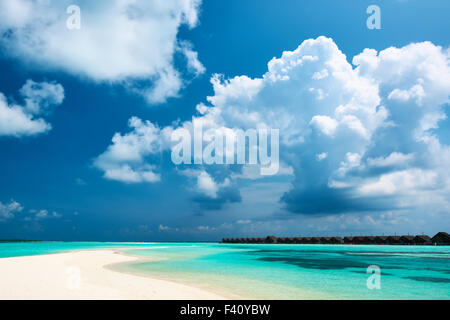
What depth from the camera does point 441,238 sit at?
89688mm

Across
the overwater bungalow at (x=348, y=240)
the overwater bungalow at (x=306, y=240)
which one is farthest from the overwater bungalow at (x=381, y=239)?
the overwater bungalow at (x=306, y=240)

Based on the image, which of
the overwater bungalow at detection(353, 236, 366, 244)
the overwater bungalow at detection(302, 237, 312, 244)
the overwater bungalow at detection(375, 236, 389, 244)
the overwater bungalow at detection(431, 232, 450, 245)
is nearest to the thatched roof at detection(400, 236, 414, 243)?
the overwater bungalow at detection(375, 236, 389, 244)

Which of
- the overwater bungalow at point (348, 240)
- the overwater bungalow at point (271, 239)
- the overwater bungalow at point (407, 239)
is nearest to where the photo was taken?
the overwater bungalow at point (407, 239)

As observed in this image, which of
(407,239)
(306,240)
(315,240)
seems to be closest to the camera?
(407,239)

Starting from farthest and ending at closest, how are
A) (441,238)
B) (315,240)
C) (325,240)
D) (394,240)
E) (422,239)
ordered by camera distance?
(315,240) → (325,240) → (394,240) → (422,239) → (441,238)

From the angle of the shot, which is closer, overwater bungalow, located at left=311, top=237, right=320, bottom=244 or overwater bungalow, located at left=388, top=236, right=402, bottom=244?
overwater bungalow, located at left=388, top=236, right=402, bottom=244

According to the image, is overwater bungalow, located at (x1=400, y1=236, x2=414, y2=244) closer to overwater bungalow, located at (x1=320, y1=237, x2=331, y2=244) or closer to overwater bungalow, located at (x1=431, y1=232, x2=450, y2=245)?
overwater bungalow, located at (x1=431, y1=232, x2=450, y2=245)

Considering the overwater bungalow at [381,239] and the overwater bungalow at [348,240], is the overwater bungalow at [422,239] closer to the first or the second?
the overwater bungalow at [381,239]

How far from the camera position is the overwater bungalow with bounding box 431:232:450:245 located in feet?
288

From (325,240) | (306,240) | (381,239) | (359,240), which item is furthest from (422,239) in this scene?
(306,240)

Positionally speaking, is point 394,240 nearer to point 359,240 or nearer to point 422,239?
point 422,239

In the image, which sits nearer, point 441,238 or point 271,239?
point 441,238

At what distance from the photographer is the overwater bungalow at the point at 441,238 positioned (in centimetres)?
8766
